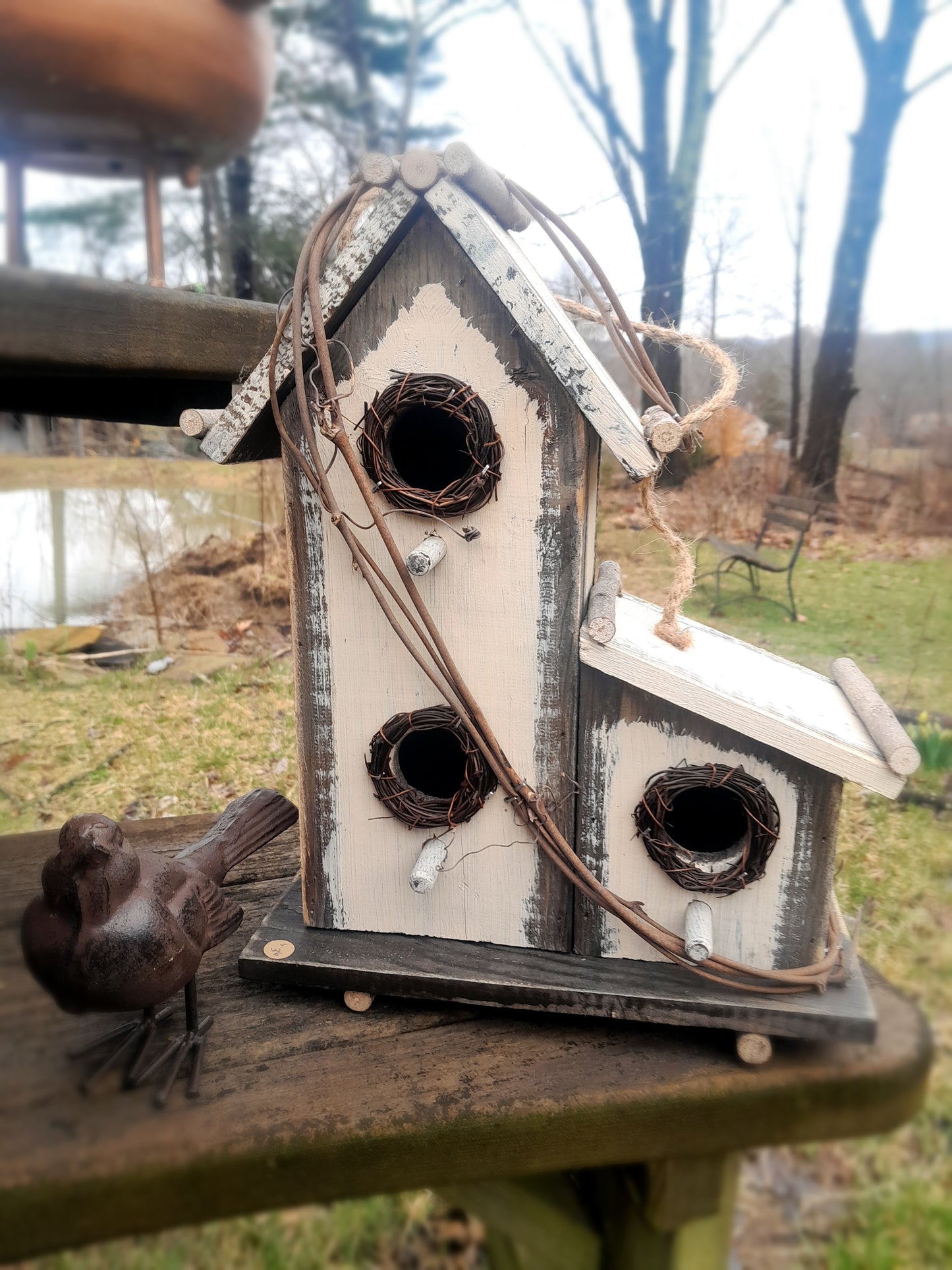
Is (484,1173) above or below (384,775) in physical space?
below

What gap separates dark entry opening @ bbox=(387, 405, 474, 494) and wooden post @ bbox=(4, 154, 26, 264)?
1.65 feet

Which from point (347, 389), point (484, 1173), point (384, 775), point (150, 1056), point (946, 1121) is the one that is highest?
point (347, 389)

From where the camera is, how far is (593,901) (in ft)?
2.81


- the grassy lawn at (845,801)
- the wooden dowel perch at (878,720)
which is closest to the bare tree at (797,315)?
the grassy lawn at (845,801)

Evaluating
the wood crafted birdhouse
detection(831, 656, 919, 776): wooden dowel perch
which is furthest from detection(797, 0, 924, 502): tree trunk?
the wood crafted birdhouse

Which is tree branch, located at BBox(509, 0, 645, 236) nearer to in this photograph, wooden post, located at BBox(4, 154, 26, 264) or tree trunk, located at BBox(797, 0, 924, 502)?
tree trunk, located at BBox(797, 0, 924, 502)

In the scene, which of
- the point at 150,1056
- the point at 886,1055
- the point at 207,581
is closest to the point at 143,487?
the point at 207,581

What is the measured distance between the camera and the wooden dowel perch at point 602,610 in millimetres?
777

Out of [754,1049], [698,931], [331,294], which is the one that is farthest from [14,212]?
[754,1049]

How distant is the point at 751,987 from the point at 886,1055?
6.0 inches

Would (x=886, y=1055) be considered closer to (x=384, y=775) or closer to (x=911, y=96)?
(x=384, y=775)

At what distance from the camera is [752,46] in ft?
6.38

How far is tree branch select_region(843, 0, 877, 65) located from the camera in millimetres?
2023

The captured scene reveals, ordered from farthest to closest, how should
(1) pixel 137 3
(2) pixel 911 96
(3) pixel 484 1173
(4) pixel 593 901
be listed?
(2) pixel 911 96 < (4) pixel 593 901 < (3) pixel 484 1173 < (1) pixel 137 3
